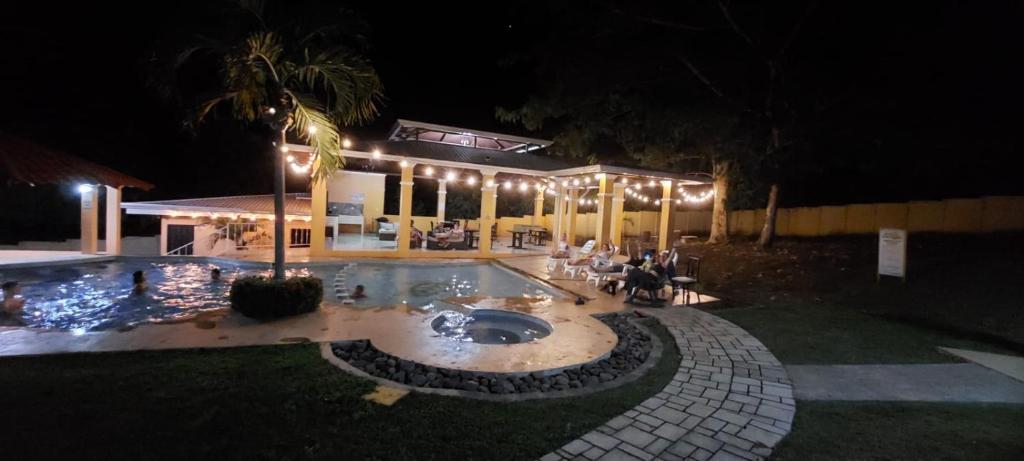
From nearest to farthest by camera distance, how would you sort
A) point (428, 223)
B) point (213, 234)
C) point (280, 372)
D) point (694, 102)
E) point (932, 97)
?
point (280, 372) < point (932, 97) < point (694, 102) < point (213, 234) < point (428, 223)

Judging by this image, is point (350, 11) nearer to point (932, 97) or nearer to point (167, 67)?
point (167, 67)

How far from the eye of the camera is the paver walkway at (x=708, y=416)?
3020mm

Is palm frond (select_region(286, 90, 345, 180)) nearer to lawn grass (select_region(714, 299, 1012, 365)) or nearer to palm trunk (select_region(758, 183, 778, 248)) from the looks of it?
lawn grass (select_region(714, 299, 1012, 365))

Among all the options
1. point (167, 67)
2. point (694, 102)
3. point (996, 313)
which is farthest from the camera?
point (694, 102)

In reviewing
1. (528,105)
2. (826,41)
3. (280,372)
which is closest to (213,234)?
(528,105)

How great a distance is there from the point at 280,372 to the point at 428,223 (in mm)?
→ 16815

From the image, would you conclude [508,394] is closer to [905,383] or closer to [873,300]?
[905,383]

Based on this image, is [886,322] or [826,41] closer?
[886,322]

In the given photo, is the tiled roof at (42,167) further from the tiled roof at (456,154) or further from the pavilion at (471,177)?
the tiled roof at (456,154)

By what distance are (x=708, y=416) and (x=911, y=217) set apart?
14.6 metres

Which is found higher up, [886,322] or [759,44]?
[759,44]

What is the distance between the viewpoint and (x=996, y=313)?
23.2ft

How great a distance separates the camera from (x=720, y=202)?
57.6 feet

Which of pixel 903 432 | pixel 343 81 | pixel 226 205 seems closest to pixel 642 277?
pixel 903 432
